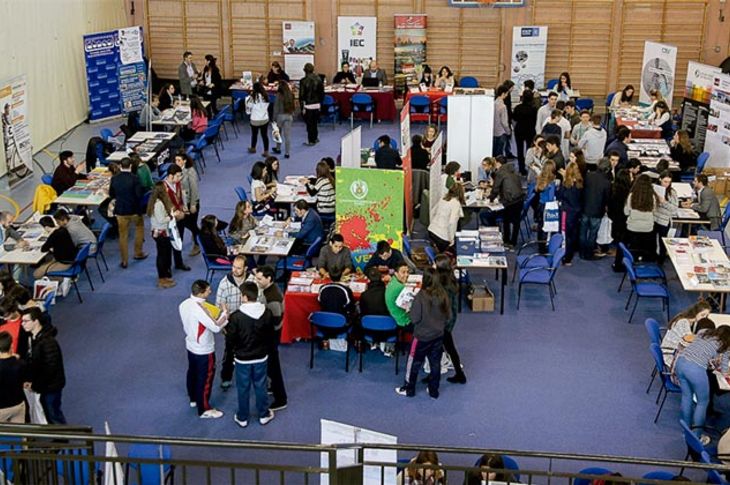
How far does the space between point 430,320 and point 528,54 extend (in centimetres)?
1253

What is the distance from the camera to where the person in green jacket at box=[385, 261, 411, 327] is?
32.3ft

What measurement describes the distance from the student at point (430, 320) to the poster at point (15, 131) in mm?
9252

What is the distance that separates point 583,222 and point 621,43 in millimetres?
8881

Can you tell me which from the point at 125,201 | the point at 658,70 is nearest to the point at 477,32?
the point at 658,70

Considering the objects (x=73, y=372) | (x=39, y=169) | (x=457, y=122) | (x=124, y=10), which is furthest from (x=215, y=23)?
(x=73, y=372)

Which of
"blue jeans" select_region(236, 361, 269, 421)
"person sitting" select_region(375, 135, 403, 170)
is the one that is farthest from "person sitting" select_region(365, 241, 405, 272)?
"person sitting" select_region(375, 135, 403, 170)

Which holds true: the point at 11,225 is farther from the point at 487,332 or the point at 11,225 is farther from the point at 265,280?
the point at 487,332

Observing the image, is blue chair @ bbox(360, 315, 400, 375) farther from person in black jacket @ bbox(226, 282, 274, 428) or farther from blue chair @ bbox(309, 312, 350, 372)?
person in black jacket @ bbox(226, 282, 274, 428)

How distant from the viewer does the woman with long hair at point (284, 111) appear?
16906 millimetres

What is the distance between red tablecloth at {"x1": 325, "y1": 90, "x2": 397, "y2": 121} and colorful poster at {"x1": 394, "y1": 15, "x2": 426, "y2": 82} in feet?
3.03

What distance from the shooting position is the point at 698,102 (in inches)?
672

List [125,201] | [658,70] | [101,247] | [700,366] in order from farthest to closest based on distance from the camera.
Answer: [658,70] < [125,201] < [101,247] < [700,366]

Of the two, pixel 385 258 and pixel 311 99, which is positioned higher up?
pixel 311 99

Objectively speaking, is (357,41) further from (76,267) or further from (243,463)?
(243,463)
